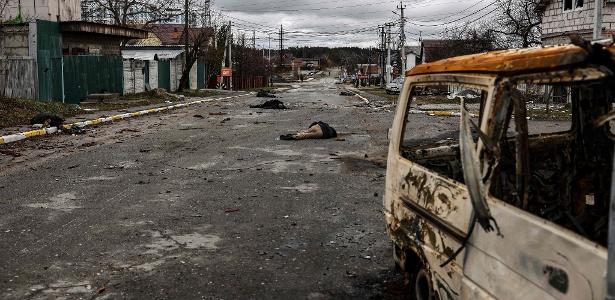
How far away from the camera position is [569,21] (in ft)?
93.9

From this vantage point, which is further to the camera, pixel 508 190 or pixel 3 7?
pixel 3 7

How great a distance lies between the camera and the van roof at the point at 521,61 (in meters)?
2.22

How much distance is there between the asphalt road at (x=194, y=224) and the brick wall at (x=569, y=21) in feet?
63.9

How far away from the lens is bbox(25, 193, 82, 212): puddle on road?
697 centimetres

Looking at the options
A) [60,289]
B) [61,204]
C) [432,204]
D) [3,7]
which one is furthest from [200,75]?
[432,204]

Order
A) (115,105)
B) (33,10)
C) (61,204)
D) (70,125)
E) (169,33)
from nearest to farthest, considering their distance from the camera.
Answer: (61,204)
(70,125)
(33,10)
(115,105)
(169,33)

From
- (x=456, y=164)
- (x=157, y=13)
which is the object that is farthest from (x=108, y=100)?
(x=456, y=164)

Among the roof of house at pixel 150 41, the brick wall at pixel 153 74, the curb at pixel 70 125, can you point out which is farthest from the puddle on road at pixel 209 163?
the roof of house at pixel 150 41

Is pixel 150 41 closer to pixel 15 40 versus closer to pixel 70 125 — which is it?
pixel 15 40

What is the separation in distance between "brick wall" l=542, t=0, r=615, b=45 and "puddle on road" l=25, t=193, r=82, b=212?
22.9m

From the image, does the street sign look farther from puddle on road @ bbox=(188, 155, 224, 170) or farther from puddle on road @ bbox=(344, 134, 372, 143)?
puddle on road @ bbox=(188, 155, 224, 170)

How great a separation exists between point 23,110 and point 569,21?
2416cm

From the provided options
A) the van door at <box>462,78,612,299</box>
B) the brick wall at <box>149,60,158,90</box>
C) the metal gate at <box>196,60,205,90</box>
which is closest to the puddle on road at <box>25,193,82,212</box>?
the van door at <box>462,78,612,299</box>

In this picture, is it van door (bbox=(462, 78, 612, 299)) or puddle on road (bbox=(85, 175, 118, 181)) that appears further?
puddle on road (bbox=(85, 175, 118, 181))
